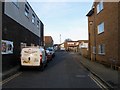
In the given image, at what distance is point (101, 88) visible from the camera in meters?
11.6

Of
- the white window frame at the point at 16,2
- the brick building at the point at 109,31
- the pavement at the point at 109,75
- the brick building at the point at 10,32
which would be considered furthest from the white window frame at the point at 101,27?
the white window frame at the point at 16,2

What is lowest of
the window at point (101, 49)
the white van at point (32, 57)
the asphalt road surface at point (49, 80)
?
the asphalt road surface at point (49, 80)

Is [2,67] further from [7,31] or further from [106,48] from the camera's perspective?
[106,48]

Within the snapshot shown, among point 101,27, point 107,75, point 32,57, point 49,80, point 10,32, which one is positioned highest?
point 101,27

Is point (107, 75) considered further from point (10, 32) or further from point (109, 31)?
point (10, 32)

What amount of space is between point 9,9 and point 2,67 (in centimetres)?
504

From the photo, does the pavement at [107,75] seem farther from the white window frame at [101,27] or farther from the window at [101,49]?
the white window frame at [101,27]

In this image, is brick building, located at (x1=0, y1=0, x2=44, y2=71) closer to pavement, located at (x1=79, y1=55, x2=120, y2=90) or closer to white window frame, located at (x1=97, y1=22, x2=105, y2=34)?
pavement, located at (x1=79, y1=55, x2=120, y2=90)

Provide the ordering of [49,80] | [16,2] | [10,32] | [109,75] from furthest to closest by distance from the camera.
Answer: [16,2]
[10,32]
[109,75]
[49,80]

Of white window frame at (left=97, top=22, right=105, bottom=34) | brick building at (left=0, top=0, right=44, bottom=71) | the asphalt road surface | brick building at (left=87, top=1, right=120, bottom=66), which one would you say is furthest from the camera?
white window frame at (left=97, top=22, right=105, bottom=34)

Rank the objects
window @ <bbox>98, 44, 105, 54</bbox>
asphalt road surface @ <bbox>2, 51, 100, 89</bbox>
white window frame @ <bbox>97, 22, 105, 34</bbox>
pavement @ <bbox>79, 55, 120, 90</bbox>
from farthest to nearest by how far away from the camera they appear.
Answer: white window frame @ <bbox>97, 22, 105, 34</bbox>, window @ <bbox>98, 44, 105, 54</bbox>, pavement @ <bbox>79, 55, 120, 90</bbox>, asphalt road surface @ <bbox>2, 51, 100, 89</bbox>

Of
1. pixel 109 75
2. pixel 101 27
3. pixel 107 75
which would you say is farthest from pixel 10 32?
pixel 101 27

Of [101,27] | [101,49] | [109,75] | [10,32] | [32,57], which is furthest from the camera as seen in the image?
[101,49]

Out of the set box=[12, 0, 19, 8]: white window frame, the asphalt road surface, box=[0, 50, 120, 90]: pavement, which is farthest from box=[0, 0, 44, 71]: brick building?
the asphalt road surface
